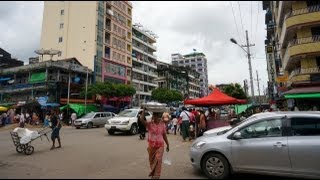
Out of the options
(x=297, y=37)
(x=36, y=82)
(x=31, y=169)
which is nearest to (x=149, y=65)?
(x=36, y=82)

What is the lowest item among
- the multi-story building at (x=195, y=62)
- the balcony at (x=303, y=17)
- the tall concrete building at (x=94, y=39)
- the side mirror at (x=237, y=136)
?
the side mirror at (x=237, y=136)

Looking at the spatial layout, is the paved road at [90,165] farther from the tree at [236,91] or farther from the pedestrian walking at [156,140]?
the tree at [236,91]

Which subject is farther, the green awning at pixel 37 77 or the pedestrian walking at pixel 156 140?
the green awning at pixel 37 77

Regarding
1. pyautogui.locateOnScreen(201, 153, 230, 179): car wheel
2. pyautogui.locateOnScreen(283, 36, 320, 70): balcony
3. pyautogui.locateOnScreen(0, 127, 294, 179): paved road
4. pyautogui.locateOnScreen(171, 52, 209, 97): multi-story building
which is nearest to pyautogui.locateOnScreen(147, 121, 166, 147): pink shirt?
pyautogui.locateOnScreen(0, 127, 294, 179): paved road

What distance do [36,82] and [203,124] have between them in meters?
33.1

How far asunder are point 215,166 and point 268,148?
53.7 inches

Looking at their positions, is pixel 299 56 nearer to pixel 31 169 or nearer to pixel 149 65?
pixel 31 169

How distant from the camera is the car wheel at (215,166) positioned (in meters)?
7.38

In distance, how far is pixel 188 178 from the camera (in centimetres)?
754

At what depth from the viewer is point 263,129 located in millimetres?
7340

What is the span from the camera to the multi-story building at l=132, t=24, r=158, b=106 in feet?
222

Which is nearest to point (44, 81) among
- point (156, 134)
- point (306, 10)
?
point (306, 10)

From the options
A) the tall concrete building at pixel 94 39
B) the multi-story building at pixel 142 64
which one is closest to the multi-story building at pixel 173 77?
the multi-story building at pixel 142 64

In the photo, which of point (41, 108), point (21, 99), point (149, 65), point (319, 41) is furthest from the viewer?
point (149, 65)
